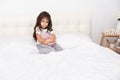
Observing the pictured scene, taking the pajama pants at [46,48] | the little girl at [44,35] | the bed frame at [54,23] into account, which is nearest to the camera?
the pajama pants at [46,48]

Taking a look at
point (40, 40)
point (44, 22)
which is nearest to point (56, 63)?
point (40, 40)

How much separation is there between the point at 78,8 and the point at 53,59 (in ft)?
4.55

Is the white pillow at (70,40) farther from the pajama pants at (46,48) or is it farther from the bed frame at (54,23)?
the bed frame at (54,23)

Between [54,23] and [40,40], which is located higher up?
[54,23]

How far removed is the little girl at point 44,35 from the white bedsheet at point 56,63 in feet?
0.40

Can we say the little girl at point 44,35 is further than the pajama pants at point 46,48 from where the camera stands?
Yes

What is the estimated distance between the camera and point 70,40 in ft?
8.89

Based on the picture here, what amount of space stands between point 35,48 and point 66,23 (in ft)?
2.70

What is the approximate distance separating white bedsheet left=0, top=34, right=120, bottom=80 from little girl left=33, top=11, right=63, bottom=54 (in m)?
0.12

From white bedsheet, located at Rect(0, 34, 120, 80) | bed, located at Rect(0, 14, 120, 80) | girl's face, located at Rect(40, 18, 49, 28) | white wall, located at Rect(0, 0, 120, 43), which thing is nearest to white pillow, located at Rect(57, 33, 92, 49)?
bed, located at Rect(0, 14, 120, 80)

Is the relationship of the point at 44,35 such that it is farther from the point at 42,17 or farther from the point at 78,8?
the point at 78,8

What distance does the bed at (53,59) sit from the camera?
176 cm

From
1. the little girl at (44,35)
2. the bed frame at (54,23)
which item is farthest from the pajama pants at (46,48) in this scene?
the bed frame at (54,23)

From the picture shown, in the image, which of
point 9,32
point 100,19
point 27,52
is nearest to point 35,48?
point 27,52
